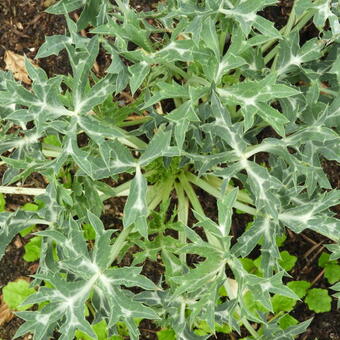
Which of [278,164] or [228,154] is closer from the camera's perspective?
[228,154]

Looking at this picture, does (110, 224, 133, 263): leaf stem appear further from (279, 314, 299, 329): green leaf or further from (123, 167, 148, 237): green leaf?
(279, 314, 299, 329): green leaf

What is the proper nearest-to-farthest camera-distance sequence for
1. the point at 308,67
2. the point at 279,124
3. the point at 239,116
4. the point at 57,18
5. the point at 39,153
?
the point at 279,124 < the point at 39,153 < the point at 308,67 < the point at 239,116 < the point at 57,18

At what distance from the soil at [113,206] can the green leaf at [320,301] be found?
0.05 m

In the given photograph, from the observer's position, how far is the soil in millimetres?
2305

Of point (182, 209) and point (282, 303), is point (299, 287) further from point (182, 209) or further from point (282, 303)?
point (182, 209)

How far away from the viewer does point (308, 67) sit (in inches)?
70.0

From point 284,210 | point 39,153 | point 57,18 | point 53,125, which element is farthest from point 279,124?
point 57,18

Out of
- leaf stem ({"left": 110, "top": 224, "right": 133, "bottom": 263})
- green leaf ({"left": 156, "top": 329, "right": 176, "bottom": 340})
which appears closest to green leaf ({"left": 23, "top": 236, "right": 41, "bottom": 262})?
green leaf ({"left": 156, "top": 329, "right": 176, "bottom": 340})

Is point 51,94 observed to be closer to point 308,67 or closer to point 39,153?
point 39,153

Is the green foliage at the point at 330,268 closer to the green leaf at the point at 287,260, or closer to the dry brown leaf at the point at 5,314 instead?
the green leaf at the point at 287,260

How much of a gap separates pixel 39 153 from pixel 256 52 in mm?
678

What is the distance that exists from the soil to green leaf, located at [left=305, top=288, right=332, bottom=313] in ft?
0.17

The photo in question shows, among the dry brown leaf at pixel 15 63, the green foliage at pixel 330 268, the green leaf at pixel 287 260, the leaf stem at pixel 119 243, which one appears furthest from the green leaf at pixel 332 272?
A: the dry brown leaf at pixel 15 63

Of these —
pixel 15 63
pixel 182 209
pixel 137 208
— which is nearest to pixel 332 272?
pixel 182 209
